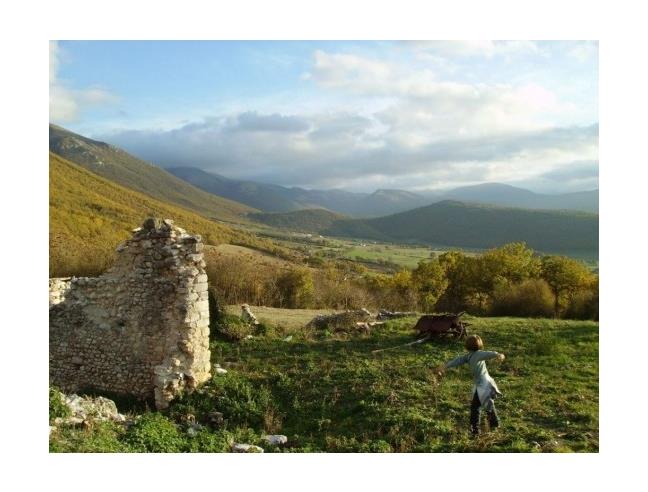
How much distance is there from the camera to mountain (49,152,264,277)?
2530 centimetres

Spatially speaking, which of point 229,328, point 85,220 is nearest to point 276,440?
point 229,328

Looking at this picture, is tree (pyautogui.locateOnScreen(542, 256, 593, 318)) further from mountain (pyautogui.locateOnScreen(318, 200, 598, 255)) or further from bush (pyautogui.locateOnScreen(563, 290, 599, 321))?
mountain (pyautogui.locateOnScreen(318, 200, 598, 255))

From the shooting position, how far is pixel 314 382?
10391mm

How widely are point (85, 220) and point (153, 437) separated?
4194 cm

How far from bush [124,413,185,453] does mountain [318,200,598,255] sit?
5332cm

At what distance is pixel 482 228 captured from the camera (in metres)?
93.1

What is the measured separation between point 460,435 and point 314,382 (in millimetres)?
3722

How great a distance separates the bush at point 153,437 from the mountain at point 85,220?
18.9 metres

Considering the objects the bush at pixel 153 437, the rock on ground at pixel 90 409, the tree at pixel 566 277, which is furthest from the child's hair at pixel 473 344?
the tree at pixel 566 277

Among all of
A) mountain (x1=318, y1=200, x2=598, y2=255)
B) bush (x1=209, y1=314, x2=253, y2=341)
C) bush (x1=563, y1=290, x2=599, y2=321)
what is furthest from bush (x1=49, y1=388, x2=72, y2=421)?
mountain (x1=318, y1=200, x2=598, y2=255)

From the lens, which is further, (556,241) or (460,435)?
(556,241)

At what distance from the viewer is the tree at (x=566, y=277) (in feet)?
89.5

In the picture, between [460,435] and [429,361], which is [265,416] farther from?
[429,361]

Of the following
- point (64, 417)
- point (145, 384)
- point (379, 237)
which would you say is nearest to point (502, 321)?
point (145, 384)
